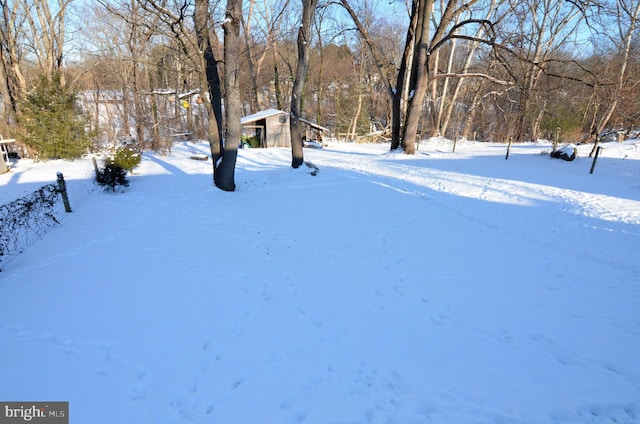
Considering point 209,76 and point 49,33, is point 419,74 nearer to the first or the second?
point 209,76

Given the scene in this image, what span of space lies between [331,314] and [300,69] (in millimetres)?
10024

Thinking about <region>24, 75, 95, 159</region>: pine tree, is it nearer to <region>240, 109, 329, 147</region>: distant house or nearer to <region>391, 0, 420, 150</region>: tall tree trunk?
<region>240, 109, 329, 147</region>: distant house

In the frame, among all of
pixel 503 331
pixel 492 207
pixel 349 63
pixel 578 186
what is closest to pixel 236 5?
pixel 492 207

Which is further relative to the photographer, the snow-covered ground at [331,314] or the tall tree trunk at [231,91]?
the tall tree trunk at [231,91]

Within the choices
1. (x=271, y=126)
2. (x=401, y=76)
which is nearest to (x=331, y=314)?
(x=401, y=76)

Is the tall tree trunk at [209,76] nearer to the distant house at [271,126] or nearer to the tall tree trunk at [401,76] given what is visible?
the tall tree trunk at [401,76]

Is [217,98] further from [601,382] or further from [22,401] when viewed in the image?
[601,382]

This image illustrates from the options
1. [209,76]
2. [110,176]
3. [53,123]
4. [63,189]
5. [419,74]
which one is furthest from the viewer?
[419,74]

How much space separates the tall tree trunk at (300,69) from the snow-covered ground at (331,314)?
17.3 feet

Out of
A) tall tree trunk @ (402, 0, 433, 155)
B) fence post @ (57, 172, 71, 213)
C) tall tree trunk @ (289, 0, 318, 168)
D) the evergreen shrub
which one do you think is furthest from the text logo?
tall tree trunk @ (402, 0, 433, 155)

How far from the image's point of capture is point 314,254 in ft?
17.4

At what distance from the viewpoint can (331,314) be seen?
3727 millimetres

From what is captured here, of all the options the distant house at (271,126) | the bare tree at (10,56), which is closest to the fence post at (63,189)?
the bare tree at (10,56)

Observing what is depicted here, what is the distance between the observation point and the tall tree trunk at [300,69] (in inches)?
422
